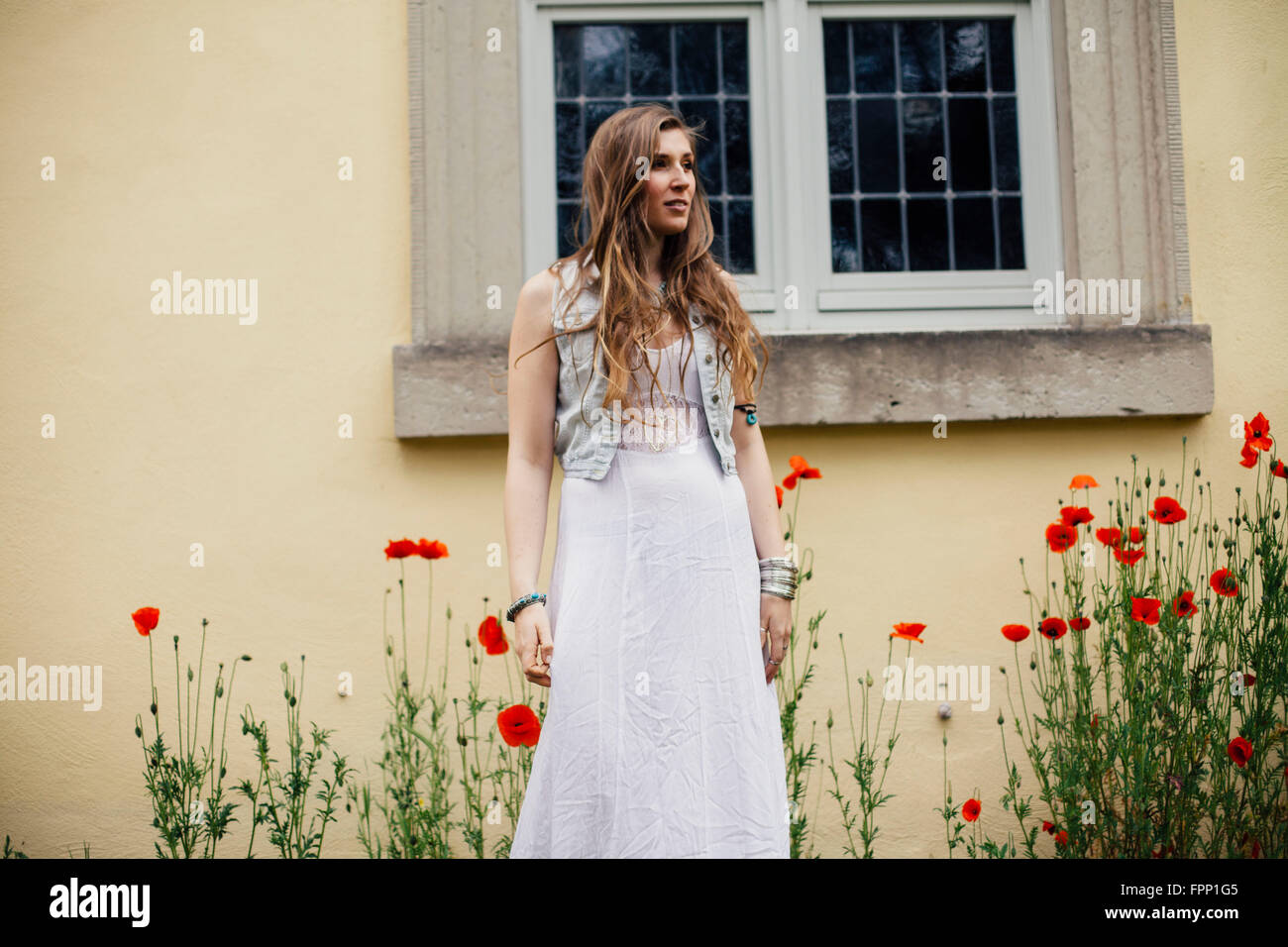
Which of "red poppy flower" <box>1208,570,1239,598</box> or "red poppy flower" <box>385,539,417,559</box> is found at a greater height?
"red poppy flower" <box>385,539,417,559</box>

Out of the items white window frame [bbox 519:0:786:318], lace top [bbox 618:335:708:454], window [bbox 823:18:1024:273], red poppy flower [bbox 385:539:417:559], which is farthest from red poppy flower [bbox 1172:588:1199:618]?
red poppy flower [bbox 385:539:417:559]

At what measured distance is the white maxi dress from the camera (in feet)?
6.55

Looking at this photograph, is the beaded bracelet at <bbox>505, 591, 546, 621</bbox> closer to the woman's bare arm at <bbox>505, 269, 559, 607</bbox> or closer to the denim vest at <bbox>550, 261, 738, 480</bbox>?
the woman's bare arm at <bbox>505, 269, 559, 607</bbox>

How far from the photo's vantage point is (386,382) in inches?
146

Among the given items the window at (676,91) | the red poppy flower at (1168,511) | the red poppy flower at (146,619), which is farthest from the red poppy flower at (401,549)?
the red poppy flower at (1168,511)

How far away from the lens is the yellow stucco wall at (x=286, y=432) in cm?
363

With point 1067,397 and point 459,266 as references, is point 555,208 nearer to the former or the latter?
point 459,266

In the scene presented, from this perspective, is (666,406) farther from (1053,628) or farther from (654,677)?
(1053,628)

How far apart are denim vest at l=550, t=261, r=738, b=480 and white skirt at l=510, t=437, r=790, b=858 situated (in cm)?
5

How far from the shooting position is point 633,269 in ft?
7.18

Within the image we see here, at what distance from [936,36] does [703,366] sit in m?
2.48

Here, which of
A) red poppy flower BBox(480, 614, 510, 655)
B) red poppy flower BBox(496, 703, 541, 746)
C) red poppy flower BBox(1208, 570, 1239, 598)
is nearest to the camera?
red poppy flower BBox(496, 703, 541, 746)

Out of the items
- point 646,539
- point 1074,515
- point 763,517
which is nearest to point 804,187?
point 1074,515
